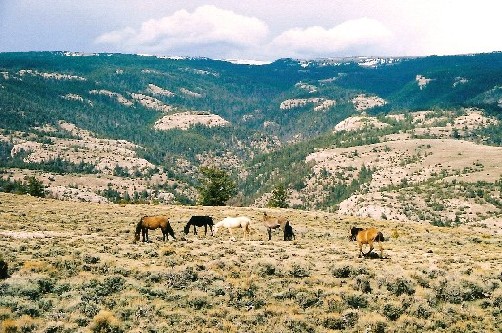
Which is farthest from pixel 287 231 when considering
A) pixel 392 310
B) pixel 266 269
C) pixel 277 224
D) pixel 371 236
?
pixel 392 310

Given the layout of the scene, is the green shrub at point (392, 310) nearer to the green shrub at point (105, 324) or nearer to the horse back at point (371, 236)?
the horse back at point (371, 236)

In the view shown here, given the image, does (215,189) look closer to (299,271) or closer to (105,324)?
(299,271)

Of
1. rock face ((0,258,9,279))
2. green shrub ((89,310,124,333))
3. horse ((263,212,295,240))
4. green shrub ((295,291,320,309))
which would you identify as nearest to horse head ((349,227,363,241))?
horse ((263,212,295,240))

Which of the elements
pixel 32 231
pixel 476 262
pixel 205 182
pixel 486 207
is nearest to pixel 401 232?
pixel 476 262

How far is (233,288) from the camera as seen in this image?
2273 cm

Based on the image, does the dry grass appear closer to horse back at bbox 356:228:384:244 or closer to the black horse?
horse back at bbox 356:228:384:244

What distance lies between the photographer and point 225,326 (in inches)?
763

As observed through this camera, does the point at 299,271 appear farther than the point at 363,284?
Yes

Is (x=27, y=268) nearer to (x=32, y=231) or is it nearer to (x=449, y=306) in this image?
(x=32, y=231)

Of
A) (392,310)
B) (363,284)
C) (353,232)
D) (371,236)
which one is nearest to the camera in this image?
(392,310)

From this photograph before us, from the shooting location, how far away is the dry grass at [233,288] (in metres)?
19.5

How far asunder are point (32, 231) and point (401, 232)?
3708cm

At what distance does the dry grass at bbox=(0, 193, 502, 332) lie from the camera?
19.5m

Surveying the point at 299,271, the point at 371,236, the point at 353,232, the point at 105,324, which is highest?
the point at 371,236
